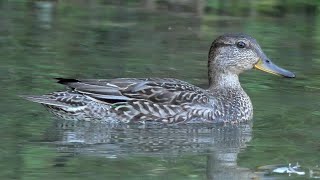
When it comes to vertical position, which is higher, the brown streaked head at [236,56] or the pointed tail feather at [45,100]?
the brown streaked head at [236,56]

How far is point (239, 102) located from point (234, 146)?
5.31 ft

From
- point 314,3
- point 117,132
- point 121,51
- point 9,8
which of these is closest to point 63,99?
point 117,132

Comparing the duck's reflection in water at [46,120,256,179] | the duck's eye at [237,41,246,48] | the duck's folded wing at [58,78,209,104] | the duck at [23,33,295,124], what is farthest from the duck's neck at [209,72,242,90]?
the duck's reflection in water at [46,120,256,179]

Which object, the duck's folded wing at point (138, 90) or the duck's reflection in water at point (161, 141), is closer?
the duck's reflection in water at point (161, 141)

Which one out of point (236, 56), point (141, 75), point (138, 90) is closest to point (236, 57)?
point (236, 56)

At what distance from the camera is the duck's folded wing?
11.5 metres

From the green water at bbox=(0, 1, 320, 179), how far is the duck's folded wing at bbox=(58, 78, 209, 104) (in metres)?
0.37

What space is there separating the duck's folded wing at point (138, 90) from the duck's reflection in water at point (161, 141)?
324mm

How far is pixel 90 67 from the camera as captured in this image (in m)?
14.0

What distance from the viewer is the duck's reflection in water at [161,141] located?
984 centimetres

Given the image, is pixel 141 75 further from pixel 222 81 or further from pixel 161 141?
pixel 161 141

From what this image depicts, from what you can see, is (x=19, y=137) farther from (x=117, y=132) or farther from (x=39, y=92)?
(x=39, y=92)

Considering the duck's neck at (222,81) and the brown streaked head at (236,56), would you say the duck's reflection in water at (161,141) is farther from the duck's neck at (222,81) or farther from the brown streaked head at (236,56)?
the brown streaked head at (236,56)

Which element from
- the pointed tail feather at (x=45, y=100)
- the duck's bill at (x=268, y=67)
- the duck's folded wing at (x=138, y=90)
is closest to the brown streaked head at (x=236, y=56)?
the duck's bill at (x=268, y=67)
